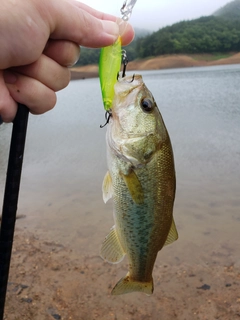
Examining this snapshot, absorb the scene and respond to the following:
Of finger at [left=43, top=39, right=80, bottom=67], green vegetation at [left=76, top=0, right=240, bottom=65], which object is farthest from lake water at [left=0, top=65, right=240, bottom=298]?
green vegetation at [left=76, top=0, right=240, bottom=65]

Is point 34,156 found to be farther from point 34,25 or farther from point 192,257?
point 34,25

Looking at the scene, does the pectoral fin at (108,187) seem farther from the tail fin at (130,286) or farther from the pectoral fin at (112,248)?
the tail fin at (130,286)

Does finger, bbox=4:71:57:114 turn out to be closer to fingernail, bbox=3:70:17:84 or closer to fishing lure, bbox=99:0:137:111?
fingernail, bbox=3:70:17:84

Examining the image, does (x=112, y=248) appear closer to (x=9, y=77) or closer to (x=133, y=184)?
(x=133, y=184)

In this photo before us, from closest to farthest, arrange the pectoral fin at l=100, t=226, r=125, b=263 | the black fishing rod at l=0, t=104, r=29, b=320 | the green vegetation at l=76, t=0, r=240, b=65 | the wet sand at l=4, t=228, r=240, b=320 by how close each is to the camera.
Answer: the black fishing rod at l=0, t=104, r=29, b=320, the pectoral fin at l=100, t=226, r=125, b=263, the wet sand at l=4, t=228, r=240, b=320, the green vegetation at l=76, t=0, r=240, b=65

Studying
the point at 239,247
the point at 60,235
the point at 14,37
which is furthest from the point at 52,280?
the point at 14,37

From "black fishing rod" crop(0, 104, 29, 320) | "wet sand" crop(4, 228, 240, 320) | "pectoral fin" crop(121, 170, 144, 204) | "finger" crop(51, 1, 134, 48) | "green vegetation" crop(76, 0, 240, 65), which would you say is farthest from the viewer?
"green vegetation" crop(76, 0, 240, 65)

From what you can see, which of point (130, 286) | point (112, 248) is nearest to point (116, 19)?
point (112, 248)
